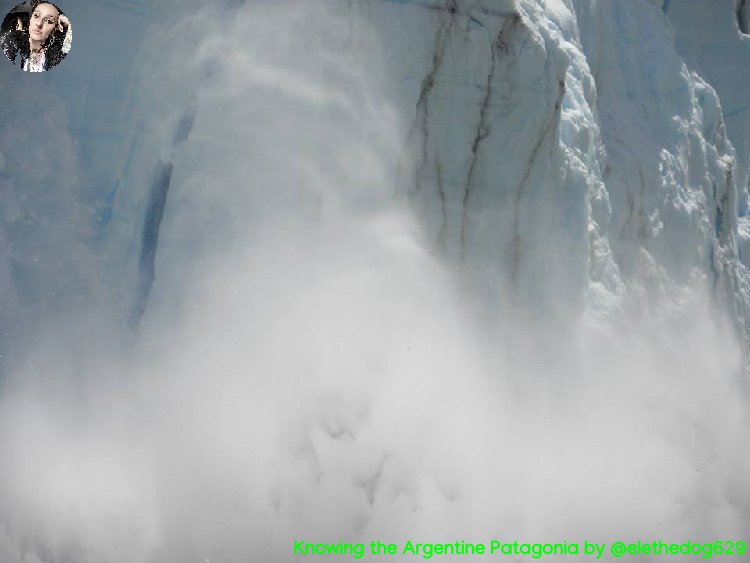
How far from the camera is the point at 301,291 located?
379 centimetres

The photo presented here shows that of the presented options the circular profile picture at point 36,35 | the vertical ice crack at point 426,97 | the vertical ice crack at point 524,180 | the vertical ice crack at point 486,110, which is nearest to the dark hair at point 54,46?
the circular profile picture at point 36,35

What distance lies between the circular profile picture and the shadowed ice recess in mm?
68

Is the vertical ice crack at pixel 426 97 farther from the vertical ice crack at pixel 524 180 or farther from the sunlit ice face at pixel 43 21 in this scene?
the sunlit ice face at pixel 43 21

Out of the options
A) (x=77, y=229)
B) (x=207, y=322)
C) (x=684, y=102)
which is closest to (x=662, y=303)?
(x=684, y=102)

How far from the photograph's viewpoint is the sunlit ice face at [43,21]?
144 inches

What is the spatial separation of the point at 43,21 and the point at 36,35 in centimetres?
7

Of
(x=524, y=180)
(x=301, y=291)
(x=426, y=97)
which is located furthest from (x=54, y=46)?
(x=524, y=180)

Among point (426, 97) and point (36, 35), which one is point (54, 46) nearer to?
point (36, 35)

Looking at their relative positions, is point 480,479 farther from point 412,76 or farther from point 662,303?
point 662,303

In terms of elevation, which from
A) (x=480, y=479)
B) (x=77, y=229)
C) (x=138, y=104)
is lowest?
(x=480, y=479)

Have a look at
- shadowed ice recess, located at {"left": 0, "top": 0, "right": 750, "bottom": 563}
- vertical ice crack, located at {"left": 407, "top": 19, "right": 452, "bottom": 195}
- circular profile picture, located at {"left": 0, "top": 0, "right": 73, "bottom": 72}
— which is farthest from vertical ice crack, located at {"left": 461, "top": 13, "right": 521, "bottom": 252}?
circular profile picture, located at {"left": 0, "top": 0, "right": 73, "bottom": 72}

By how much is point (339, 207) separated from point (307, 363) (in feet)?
2.40

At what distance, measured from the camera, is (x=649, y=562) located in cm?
452

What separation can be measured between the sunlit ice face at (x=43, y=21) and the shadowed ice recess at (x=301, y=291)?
116 mm
